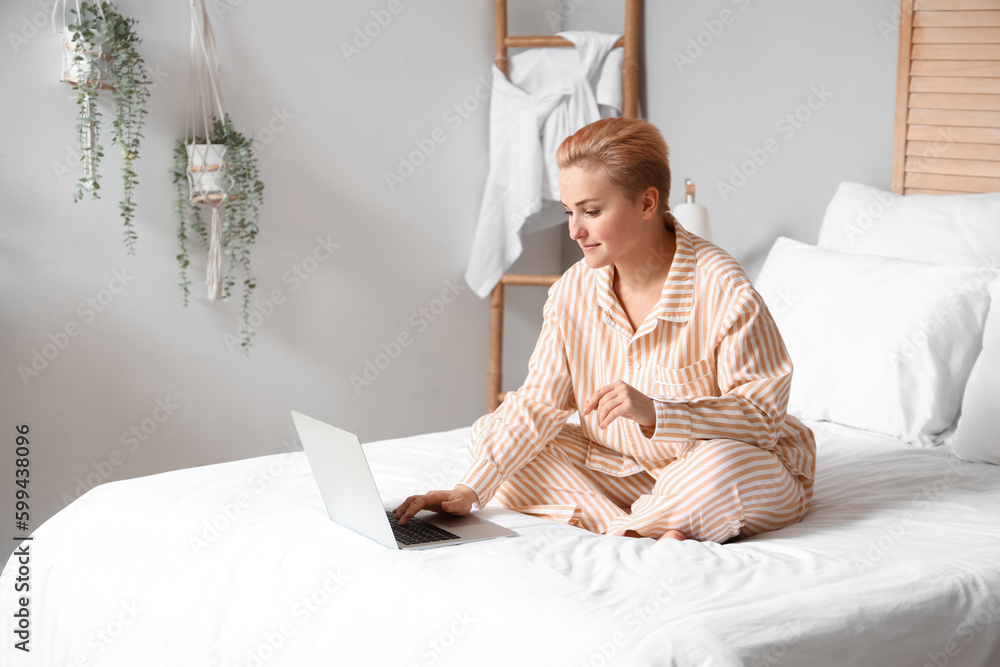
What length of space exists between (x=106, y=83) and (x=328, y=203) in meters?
0.75

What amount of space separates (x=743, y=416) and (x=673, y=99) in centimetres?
182

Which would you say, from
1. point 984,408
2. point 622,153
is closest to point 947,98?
point 984,408

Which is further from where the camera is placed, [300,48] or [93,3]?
[300,48]

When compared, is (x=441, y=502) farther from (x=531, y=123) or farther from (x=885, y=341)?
(x=531, y=123)

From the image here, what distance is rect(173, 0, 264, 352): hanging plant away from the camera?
252cm

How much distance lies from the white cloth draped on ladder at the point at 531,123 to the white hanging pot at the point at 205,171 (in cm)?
94

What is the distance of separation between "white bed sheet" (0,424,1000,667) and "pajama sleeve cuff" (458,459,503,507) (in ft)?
0.11

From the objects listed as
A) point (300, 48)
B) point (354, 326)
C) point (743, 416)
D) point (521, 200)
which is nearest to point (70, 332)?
point (354, 326)

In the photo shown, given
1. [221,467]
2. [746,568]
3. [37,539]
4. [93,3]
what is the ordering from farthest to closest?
[93,3] → [221,467] → [37,539] → [746,568]

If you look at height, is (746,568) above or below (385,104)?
below

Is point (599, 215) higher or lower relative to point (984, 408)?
higher

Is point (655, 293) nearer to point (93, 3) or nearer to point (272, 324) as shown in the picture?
point (272, 324)

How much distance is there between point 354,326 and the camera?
299 cm

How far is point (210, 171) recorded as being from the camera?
8.25 feet
